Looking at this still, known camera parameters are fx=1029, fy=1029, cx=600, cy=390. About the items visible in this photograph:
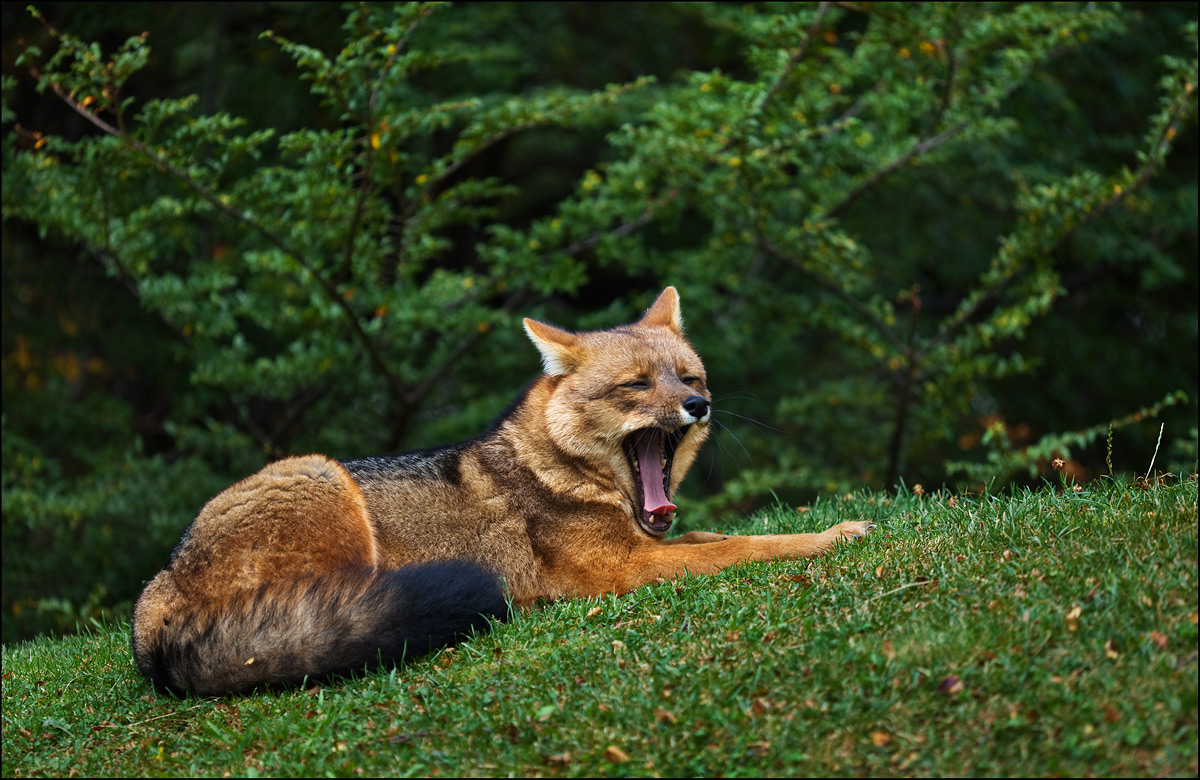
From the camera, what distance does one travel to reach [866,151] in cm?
1220

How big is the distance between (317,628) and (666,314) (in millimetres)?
3646

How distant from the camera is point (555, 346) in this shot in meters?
6.91

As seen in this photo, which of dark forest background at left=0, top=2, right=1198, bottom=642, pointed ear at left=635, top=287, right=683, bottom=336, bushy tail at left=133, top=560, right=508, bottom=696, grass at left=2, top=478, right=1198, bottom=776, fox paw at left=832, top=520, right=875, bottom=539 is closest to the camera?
grass at left=2, top=478, right=1198, bottom=776

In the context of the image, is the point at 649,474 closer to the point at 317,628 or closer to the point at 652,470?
the point at 652,470

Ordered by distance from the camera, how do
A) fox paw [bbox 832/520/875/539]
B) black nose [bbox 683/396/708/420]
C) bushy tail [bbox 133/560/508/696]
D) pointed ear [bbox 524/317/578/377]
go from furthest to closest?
1. pointed ear [bbox 524/317/578/377]
2. black nose [bbox 683/396/708/420]
3. fox paw [bbox 832/520/875/539]
4. bushy tail [bbox 133/560/508/696]

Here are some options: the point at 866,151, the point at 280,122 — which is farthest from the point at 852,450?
the point at 280,122

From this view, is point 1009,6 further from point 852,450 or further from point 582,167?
point 582,167

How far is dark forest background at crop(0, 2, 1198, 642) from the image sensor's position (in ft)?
35.1

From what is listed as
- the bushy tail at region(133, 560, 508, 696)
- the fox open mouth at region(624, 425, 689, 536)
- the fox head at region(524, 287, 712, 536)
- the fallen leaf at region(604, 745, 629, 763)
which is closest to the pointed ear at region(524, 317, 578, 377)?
the fox head at region(524, 287, 712, 536)

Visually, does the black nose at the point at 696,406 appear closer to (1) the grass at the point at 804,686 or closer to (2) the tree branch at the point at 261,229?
(1) the grass at the point at 804,686

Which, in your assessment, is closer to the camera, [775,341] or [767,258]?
[775,341]

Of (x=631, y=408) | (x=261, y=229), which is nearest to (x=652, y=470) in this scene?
(x=631, y=408)

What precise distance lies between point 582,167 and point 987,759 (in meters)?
16.5

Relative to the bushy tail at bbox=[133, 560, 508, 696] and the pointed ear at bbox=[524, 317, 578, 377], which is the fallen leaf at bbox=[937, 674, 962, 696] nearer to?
the bushy tail at bbox=[133, 560, 508, 696]
